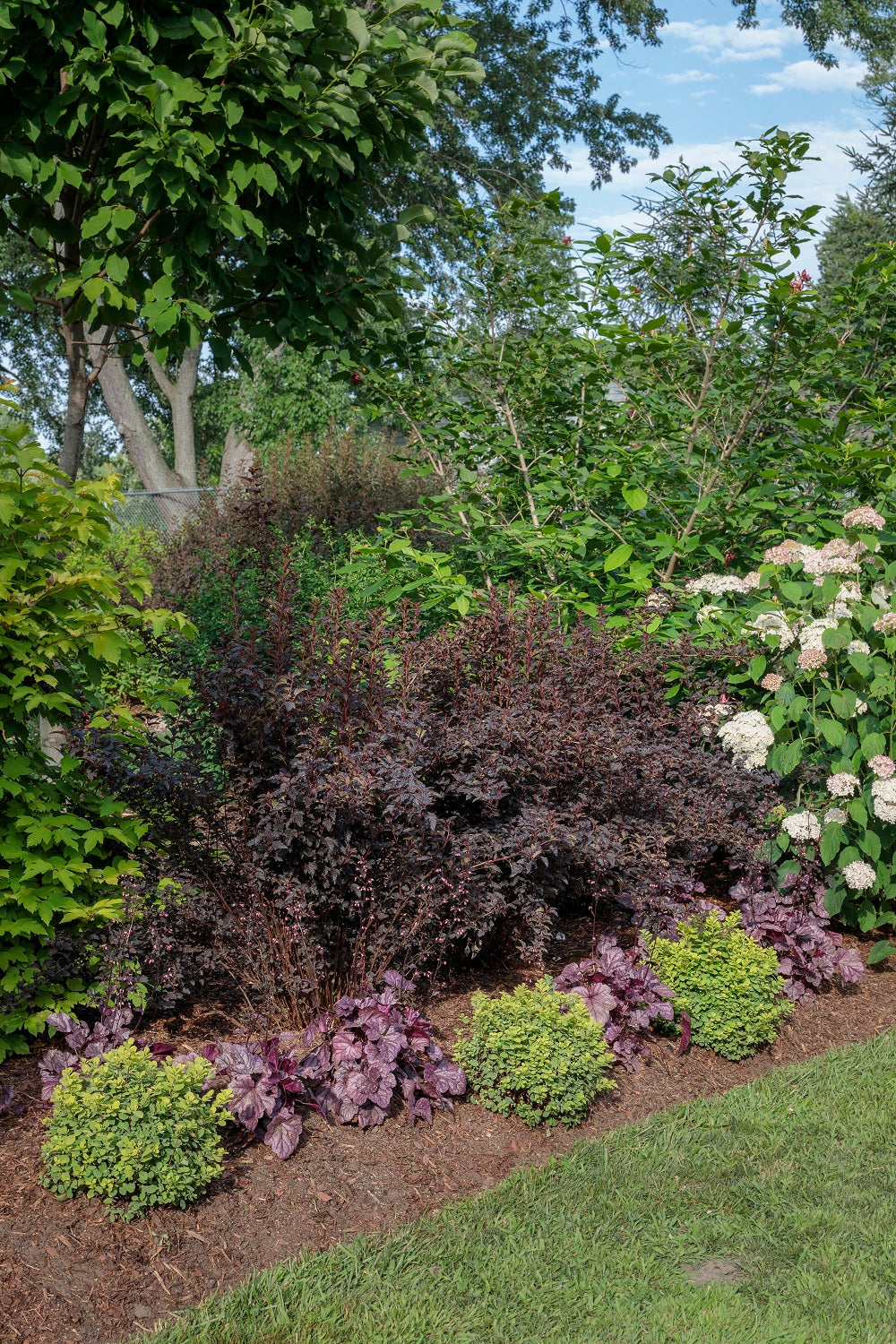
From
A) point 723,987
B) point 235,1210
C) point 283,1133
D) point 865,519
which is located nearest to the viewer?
point 235,1210

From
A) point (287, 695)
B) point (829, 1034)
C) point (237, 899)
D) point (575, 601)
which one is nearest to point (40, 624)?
point (287, 695)

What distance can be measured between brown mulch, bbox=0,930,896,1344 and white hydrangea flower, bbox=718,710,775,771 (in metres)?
1.46

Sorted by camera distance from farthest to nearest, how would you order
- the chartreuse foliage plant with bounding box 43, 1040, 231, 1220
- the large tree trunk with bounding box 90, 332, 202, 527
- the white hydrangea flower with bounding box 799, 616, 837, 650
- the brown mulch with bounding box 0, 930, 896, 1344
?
1. the large tree trunk with bounding box 90, 332, 202, 527
2. the white hydrangea flower with bounding box 799, 616, 837, 650
3. the chartreuse foliage plant with bounding box 43, 1040, 231, 1220
4. the brown mulch with bounding box 0, 930, 896, 1344

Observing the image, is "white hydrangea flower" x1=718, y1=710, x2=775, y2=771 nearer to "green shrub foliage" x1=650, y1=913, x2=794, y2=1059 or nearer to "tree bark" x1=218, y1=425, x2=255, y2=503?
"green shrub foliage" x1=650, y1=913, x2=794, y2=1059

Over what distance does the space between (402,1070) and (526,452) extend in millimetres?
3633

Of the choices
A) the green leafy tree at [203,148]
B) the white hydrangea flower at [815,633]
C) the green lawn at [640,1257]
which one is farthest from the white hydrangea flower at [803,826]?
the green leafy tree at [203,148]

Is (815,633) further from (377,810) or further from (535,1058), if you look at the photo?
(535,1058)

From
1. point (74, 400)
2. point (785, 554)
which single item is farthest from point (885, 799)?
point (74, 400)

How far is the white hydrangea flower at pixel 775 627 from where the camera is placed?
4.86 m

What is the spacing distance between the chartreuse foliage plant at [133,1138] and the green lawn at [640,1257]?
341 mm

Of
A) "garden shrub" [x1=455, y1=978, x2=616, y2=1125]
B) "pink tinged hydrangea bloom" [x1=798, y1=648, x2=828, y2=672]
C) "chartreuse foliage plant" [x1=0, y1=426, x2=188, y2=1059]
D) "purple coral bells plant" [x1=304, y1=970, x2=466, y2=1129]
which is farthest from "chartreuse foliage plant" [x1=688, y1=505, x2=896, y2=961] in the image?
"chartreuse foliage plant" [x1=0, y1=426, x2=188, y2=1059]

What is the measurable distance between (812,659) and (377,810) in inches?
78.8

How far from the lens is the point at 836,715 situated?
15.6ft

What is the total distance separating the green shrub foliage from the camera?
13.3ft
